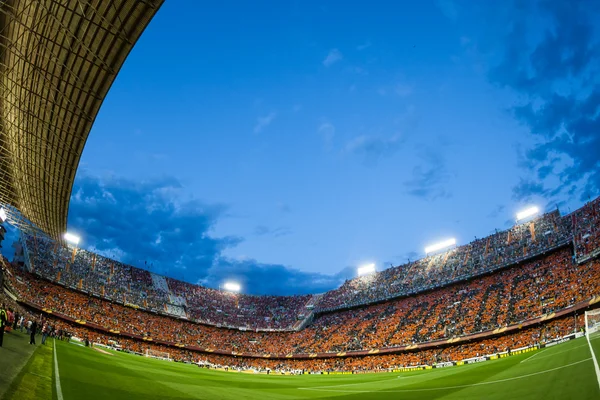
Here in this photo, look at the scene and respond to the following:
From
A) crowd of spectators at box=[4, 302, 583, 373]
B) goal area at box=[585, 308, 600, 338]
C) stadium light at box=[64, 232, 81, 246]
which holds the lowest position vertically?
crowd of spectators at box=[4, 302, 583, 373]

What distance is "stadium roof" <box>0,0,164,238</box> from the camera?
15289 millimetres

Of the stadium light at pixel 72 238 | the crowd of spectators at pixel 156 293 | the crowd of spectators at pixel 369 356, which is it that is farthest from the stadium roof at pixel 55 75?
the stadium light at pixel 72 238

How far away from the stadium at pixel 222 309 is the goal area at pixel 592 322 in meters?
0.23

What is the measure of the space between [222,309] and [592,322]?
2570 inches

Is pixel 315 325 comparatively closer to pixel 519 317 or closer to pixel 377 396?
pixel 519 317

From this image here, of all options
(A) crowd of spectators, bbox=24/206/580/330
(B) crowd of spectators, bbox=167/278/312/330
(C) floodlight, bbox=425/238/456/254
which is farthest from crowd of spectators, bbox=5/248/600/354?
(C) floodlight, bbox=425/238/456/254

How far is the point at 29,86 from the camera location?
818 inches

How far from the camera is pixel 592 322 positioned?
96.2 feet

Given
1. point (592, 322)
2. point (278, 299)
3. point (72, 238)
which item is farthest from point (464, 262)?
point (72, 238)

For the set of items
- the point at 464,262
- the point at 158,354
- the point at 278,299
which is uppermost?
the point at 464,262

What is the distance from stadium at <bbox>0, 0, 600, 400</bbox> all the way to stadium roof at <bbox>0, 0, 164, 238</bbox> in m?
0.11

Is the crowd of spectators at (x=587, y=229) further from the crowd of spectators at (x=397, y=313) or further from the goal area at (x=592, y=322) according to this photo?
the goal area at (x=592, y=322)

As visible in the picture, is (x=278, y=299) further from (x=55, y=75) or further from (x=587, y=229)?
(x=55, y=75)

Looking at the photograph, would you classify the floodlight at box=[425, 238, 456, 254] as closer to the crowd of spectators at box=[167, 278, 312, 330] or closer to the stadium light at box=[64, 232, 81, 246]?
the crowd of spectators at box=[167, 278, 312, 330]
